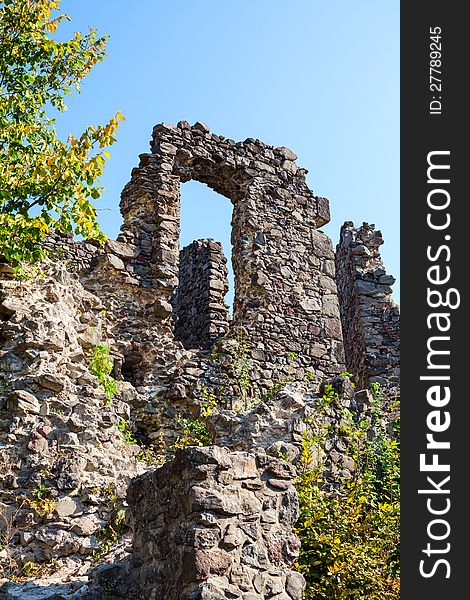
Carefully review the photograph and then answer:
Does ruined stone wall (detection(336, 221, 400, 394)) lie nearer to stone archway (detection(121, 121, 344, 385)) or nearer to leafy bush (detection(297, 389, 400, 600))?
stone archway (detection(121, 121, 344, 385))

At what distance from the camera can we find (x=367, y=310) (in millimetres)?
12156

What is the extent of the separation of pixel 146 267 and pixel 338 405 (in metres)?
3.25

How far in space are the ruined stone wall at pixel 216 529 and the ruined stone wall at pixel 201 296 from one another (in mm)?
5818

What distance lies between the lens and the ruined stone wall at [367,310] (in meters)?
11.6

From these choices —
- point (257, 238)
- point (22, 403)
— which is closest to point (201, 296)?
point (257, 238)

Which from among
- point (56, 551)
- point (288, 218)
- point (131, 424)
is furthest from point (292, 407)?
point (288, 218)

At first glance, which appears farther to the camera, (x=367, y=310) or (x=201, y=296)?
(x=367, y=310)

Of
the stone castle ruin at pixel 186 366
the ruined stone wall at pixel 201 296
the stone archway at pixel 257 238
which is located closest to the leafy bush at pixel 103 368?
the stone castle ruin at pixel 186 366

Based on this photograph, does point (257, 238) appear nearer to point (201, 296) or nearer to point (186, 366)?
point (201, 296)

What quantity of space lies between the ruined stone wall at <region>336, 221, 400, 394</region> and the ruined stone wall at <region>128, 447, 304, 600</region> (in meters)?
7.15

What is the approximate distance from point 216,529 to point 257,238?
6.84m

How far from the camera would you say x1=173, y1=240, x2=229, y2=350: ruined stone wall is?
414 inches

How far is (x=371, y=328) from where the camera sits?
11.9m

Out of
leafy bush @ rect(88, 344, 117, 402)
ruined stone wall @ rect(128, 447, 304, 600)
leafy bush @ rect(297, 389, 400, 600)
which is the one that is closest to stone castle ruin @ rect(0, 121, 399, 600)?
ruined stone wall @ rect(128, 447, 304, 600)
